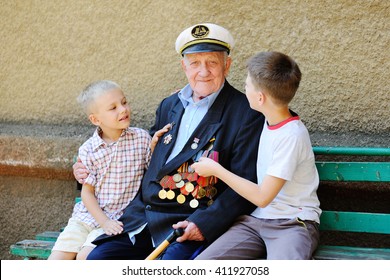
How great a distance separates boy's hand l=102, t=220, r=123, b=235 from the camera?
3.29 meters

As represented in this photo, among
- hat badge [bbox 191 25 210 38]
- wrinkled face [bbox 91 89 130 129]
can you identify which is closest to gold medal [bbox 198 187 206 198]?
wrinkled face [bbox 91 89 130 129]

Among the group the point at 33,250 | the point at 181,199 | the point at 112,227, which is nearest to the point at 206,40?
the point at 181,199

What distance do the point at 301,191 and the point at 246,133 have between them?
396mm

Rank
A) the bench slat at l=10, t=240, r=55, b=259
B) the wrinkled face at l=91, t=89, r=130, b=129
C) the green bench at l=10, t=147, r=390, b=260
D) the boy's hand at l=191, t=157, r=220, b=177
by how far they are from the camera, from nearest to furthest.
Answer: the boy's hand at l=191, t=157, r=220, b=177
the green bench at l=10, t=147, r=390, b=260
the wrinkled face at l=91, t=89, r=130, b=129
the bench slat at l=10, t=240, r=55, b=259

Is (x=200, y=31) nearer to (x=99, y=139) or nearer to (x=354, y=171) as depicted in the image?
(x=99, y=139)

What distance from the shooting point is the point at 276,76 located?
298cm

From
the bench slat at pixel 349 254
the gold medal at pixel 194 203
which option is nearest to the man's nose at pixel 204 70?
the gold medal at pixel 194 203

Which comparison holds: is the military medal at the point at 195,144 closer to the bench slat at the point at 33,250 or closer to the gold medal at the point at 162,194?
the gold medal at the point at 162,194

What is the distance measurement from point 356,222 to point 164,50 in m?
1.57

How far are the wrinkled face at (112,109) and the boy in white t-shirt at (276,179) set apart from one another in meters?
0.52

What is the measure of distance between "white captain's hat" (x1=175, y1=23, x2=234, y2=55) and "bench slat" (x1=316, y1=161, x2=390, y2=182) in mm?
779

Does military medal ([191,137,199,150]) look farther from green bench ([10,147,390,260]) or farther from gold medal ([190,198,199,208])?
green bench ([10,147,390,260])

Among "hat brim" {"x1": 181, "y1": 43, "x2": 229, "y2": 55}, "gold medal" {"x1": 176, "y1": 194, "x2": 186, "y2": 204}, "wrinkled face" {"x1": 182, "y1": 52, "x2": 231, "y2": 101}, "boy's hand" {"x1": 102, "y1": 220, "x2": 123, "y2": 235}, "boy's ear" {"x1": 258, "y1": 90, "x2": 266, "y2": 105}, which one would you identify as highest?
"hat brim" {"x1": 181, "y1": 43, "x2": 229, "y2": 55}
